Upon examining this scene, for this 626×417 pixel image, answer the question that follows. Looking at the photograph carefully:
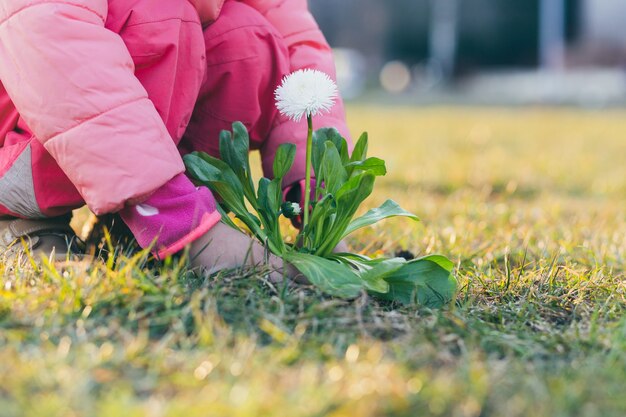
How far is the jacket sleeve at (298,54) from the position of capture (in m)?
1.94

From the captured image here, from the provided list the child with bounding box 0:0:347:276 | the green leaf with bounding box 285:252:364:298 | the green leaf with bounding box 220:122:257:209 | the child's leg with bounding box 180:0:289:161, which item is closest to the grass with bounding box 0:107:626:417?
the green leaf with bounding box 285:252:364:298

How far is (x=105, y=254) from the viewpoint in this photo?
5.79 feet

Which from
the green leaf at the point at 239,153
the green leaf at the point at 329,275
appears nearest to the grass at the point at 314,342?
the green leaf at the point at 329,275

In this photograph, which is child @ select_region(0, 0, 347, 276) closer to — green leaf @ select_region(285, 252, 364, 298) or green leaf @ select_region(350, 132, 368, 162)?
green leaf @ select_region(285, 252, 364, 298)

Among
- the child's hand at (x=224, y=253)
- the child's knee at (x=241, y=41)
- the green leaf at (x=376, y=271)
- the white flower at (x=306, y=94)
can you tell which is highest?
the child's knee at (x=241, y=41)

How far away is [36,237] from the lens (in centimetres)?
177

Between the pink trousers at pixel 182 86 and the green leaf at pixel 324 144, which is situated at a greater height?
the pink trousers at pixel 182 86

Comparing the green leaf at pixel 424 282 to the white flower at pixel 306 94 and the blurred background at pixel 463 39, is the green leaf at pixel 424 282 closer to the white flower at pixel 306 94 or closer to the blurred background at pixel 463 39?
the white flower at pixel 306 94

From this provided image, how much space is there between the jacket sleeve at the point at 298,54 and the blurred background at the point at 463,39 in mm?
13771

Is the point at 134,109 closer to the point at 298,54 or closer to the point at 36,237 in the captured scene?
the point at 36,237

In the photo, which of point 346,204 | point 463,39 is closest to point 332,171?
point 346,204

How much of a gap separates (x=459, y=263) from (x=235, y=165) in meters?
0.53

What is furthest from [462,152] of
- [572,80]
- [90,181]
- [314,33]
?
[572,80]

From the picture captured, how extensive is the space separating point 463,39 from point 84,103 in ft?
54.4
